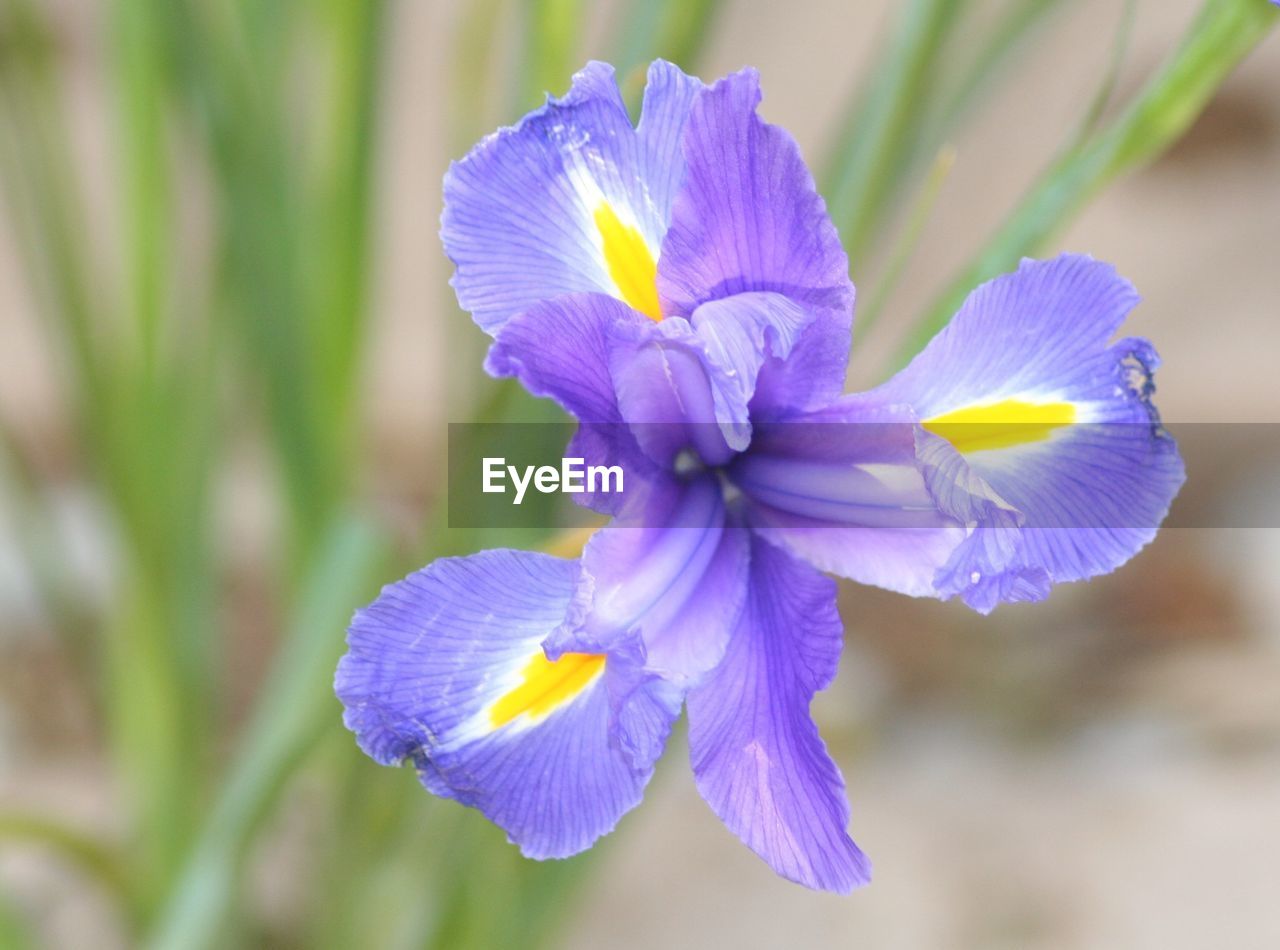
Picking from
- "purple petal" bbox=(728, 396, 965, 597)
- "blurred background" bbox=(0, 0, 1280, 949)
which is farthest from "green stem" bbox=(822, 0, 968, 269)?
"purple petal" bbox=(728, 396, 965, 597)

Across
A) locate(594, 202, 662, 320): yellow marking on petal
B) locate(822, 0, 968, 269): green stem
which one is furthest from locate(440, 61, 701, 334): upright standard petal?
locate(822, 0, 968, 269): green stem

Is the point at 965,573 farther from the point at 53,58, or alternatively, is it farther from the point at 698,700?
the point at 53,58

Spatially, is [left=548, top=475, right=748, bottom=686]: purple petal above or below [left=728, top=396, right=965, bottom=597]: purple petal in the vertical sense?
below

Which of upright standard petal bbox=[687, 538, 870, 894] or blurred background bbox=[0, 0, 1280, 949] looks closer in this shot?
upright standard petal bbox=[687, 538, 870, 894]

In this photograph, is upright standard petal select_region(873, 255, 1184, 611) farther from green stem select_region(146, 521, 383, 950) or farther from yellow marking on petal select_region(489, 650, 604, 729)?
green stem select_region(146, 521, 383, 950)

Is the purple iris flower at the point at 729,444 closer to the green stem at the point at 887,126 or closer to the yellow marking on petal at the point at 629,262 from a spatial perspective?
the yellow marking on petal at the point at 629,262

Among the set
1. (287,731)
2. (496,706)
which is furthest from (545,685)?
(287,731)

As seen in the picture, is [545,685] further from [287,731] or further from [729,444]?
[287,731]
